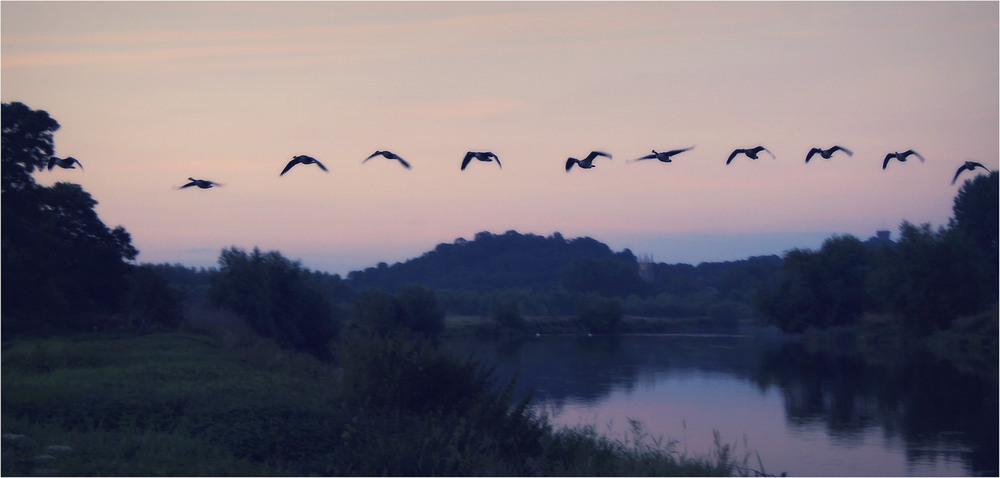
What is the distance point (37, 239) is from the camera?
22.9m

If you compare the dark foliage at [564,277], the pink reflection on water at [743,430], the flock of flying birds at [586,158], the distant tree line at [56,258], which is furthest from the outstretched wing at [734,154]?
the dark foliage at [564,277]

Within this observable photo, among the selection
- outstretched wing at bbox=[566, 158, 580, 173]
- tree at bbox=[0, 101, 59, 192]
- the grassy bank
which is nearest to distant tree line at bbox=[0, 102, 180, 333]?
tree at bbox=[0, 101, 59, 192]

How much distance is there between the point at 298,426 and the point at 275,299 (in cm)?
2685

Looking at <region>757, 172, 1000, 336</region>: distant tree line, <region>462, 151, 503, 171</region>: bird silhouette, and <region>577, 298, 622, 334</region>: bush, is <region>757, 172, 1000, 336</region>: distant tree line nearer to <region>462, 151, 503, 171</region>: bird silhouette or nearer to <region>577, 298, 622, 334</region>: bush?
<region>577, 298, 622, 334</region>: bush

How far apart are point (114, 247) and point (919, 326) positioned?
42.1 metres

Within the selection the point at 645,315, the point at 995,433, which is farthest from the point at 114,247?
the point at 645,315

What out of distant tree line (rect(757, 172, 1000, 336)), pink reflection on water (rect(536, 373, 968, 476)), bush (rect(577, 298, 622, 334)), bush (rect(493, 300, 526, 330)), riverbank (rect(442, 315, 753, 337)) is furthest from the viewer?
bush (rect(577, 298, 622, 334))

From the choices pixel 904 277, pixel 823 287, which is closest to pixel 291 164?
pixel 904 277

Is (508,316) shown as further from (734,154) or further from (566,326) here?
(734,154)

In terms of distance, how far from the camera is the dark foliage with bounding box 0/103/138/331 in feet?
71.7

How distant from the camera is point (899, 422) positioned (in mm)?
26812

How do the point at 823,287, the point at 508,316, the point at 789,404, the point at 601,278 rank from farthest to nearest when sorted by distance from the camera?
1. the point at 601,278
2. the point at 508,316
3. the point at 823,287
4. the point at 789,404

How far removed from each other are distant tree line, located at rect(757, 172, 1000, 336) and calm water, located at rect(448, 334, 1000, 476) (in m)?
6.12

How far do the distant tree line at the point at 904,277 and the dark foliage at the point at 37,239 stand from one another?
42.2 meters
